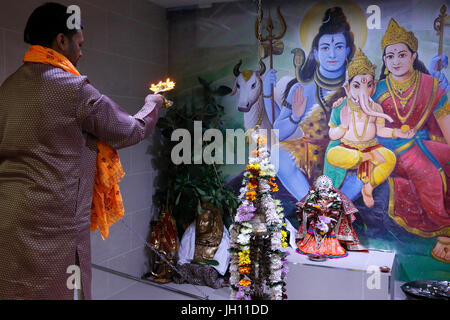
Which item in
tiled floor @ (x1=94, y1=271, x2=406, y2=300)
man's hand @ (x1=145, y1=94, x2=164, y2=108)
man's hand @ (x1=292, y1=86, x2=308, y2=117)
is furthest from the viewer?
man's hand @ (x1=292, y1=86, x2=308, y2=117)

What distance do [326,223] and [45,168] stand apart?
87.4 inches

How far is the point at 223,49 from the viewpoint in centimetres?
246

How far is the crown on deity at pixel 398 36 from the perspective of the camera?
10.3 feet

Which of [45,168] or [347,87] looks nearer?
[45,168]

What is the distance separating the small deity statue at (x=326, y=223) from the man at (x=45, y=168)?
6.60 feet

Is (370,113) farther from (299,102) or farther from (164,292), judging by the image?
(164,292)

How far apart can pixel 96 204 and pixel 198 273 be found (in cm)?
140

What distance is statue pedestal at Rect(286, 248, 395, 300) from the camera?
2.58 meters

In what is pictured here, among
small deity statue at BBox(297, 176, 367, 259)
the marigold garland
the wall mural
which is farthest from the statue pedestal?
the wall mural

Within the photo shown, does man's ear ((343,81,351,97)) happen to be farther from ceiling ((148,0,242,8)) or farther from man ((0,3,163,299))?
man ((0,3,163,299))

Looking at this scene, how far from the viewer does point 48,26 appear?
150cm

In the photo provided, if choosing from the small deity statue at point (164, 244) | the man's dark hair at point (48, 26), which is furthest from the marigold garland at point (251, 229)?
the man's dark hair at point (48, 26)

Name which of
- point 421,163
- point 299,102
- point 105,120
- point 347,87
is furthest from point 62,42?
point 421,163
